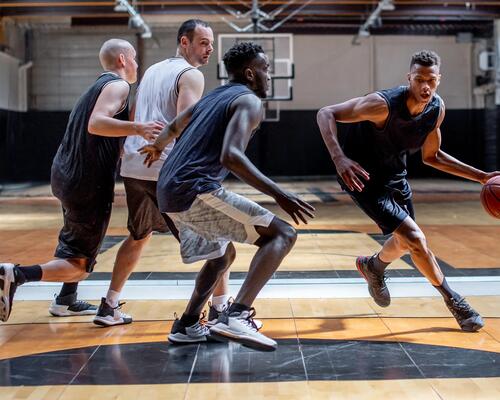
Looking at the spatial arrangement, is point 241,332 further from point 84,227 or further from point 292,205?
point 84,227

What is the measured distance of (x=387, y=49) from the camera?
77.1 feet

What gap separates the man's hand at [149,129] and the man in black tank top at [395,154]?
92cm

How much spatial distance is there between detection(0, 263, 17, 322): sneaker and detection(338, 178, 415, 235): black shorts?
1.90m

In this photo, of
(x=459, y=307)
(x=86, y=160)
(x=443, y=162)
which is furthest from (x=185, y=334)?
(x=443, y=162)

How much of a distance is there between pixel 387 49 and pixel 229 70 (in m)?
20.9

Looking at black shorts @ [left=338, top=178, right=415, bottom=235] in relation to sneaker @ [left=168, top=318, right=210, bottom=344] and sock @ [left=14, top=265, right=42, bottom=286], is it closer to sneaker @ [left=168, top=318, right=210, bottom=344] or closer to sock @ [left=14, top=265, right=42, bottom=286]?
sneaker @ [left=168, top=318, right=210, bottom=344]

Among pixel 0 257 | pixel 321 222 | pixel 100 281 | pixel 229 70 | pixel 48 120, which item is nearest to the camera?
pixel 229 70

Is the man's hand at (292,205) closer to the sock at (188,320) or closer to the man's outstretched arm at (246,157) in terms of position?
the man's outstretched arm at (246,157)

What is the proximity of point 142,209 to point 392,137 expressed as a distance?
1485 millimetres

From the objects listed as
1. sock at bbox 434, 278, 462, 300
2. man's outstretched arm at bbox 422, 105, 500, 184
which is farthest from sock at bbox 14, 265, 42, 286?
man's outstretched arm at bbox 422, 105, 500, 184

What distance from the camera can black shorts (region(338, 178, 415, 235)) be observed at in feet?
13.8

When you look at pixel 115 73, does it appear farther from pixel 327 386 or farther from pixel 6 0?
pixel 6 0

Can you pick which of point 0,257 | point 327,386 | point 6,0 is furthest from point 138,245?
point 6,0

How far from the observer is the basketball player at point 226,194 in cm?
313
